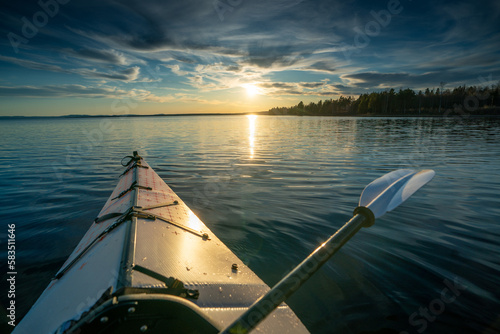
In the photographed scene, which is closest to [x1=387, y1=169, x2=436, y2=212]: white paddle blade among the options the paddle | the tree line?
the paddle

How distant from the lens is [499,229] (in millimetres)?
4922

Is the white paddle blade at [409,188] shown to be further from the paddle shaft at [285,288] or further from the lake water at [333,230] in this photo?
the lake water at [333,230]

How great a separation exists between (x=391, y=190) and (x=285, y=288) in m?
1.91

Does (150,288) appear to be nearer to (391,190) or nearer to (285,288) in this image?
(285,288)

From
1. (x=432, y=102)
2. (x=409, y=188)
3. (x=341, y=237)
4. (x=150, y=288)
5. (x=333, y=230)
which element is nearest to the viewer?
(x=150, y=288)

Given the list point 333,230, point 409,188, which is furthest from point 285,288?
point 333,230

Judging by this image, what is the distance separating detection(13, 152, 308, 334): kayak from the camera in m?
1.70

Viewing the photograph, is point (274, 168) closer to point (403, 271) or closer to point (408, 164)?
point (408, 164)

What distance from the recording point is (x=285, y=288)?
5.61 ft

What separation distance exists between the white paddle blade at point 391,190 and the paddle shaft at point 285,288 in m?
0.43

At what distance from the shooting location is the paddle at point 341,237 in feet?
5.09

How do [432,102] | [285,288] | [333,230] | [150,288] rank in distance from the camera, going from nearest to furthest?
1. [285,288]
2. [150,288]
3. [333,230]
4. [432,102]

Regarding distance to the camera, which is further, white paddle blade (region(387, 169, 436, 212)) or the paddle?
white paddle blade (region(387, 169, 436, 212))

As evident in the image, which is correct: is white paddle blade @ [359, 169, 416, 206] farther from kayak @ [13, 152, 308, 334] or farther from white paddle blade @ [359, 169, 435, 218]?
kayak @ [13, 152, 308, 334]
